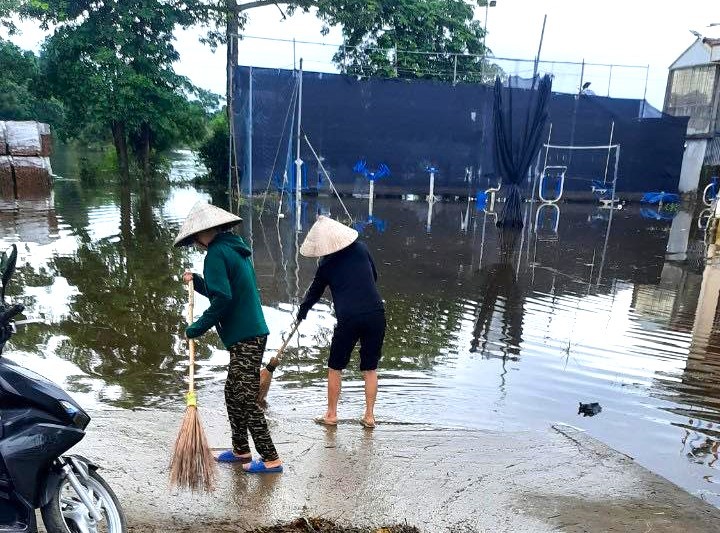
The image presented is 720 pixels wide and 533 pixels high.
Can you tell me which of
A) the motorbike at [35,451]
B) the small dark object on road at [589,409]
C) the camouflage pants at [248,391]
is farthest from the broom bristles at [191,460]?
the small dark object on road at [589,409]

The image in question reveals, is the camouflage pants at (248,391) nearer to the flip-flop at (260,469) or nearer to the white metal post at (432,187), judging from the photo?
the flip-flop at (260,469)

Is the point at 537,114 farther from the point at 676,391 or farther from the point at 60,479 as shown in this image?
the point at 60,479

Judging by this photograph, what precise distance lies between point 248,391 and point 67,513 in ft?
3.81

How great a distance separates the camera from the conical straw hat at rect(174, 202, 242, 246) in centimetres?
335

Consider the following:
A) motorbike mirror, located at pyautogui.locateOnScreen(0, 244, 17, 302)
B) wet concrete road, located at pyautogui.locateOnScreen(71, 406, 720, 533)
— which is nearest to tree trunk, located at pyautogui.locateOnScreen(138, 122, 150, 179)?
wet concrete road, located at pyautogui.locateOnScreen(71, 406, 720, 533)


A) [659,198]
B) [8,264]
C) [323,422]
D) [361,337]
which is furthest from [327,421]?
[659,198]

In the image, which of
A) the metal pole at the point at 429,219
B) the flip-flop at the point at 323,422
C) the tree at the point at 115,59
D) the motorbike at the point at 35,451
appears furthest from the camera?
the tree at the point at 115,59

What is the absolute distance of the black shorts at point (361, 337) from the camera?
4223 mm

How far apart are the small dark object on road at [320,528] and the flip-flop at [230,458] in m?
0.79

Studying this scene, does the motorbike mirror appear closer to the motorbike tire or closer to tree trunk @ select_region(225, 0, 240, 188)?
the motorbike tire

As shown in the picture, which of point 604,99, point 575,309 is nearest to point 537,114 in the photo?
point 604,99

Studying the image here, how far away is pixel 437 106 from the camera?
2117 centimetres

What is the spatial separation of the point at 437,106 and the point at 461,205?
3.60 metres

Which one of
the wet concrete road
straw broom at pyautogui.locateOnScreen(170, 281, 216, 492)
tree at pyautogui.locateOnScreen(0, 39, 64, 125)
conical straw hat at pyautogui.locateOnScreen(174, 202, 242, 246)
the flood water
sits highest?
tree at pyautogui.locateOnScreen(0, 39, 64, 125)
